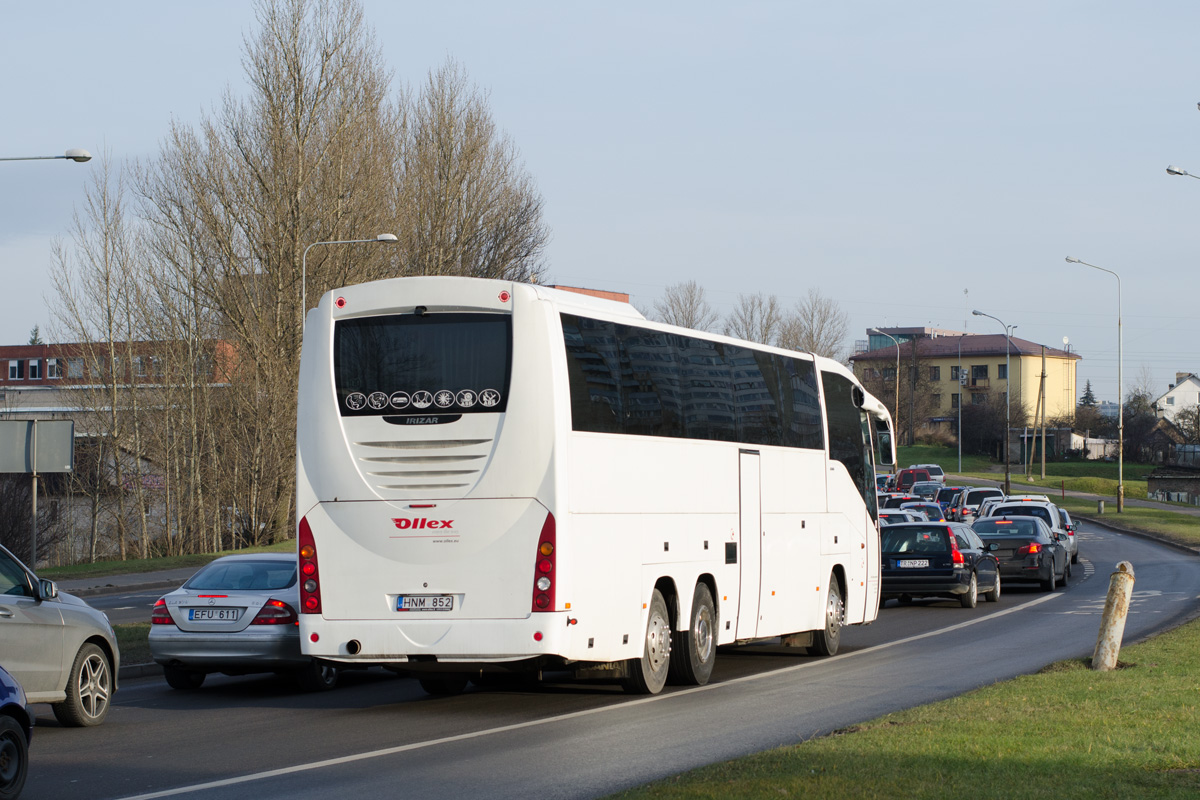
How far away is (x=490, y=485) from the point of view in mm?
11453

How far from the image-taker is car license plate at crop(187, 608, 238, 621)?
13578 mm

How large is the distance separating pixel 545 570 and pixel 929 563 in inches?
588

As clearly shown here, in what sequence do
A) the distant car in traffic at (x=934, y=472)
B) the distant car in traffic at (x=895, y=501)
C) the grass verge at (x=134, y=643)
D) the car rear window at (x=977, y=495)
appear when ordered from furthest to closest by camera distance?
the distant car in traffic at (x=934, y=472) < the car rear window at (x=977, y=495) < the distant car in traffic at (x=895, y=501) < the grass verge at (x=134, y=643)

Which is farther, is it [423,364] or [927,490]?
[927,490]

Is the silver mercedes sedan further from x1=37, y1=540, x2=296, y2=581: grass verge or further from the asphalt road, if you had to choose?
x1=37, y1=540, x2=296, y2=581: grass verge

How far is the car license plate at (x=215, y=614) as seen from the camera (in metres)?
13.6

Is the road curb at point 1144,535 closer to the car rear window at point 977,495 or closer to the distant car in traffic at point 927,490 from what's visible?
the car rear window at point 977,495

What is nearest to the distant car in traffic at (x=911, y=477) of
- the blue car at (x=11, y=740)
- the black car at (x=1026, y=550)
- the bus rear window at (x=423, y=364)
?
the black car at (x=1026, y=550)

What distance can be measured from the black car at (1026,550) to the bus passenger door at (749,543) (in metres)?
15.1

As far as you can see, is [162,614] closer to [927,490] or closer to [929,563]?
[929,563]

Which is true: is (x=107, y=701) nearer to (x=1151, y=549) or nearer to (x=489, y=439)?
(x=489, y=439)

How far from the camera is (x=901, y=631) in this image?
20469mm

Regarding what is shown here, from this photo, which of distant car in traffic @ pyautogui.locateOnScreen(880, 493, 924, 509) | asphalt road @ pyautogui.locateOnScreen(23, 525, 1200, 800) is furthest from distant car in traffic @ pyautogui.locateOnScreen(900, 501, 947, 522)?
asphalt road @ pyautogui.locateOnScreen(23, 525, 1200, 800)

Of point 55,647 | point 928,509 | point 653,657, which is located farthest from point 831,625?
point 928,509
